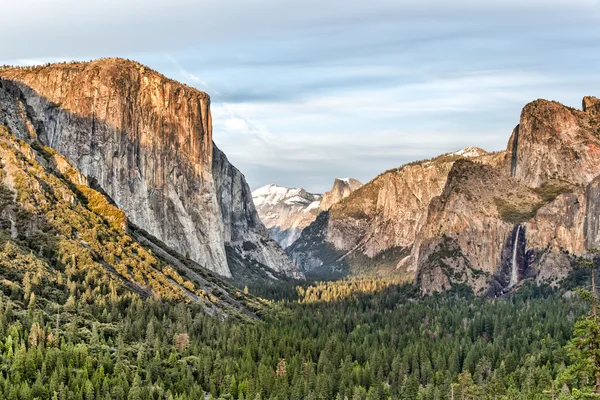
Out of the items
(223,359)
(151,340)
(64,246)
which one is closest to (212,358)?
(223,359)

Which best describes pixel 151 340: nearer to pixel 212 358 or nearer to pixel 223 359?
pixel 212 358

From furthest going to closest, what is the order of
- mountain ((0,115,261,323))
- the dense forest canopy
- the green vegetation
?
mountain ((0,115,261,323))
the green vegetation
the dense forest canopy

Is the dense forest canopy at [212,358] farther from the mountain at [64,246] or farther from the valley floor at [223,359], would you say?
the mountain at [64,246]

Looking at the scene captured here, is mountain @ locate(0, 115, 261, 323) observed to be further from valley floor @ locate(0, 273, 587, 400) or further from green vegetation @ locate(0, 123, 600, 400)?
valley floor @ locate(0, 273, 587, 400)

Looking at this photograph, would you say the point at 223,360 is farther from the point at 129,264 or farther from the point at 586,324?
the point at 586,324

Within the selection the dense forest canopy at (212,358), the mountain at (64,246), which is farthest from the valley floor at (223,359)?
the mountain at (64,246)

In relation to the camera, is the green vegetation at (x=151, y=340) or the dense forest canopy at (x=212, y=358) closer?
the dense forest canopy at (x=212, y=358)

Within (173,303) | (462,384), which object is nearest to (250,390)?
(462,384)

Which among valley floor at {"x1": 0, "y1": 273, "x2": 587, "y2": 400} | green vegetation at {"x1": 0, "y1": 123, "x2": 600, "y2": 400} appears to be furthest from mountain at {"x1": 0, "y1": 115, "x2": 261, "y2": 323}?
valley floor at {"x1": 0, "y1": 273, "x2": 587, "y2": 400}

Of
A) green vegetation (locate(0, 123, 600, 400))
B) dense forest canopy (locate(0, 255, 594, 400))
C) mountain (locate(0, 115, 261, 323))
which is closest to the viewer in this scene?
dense forest canopy (locate(0, 255, 594, 400))

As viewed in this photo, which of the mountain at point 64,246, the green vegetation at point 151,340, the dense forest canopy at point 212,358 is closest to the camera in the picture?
the dense forest canopy at point 212,358

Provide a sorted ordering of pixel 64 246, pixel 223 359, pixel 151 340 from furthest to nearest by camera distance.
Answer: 1. pixel 64 246
2. pixel 223 359
3. pixel 151 340

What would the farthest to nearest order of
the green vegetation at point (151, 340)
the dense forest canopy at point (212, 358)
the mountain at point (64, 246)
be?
the mountain at point (64, 246), the green vegetation at point (151, 340), the dense forest canopy at point (212, 358)
